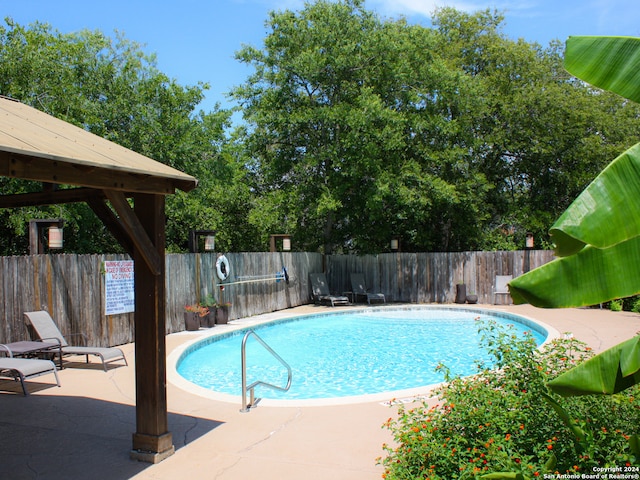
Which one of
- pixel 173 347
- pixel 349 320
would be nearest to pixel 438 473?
pixel 173 347

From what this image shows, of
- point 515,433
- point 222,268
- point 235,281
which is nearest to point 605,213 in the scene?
point 515,433

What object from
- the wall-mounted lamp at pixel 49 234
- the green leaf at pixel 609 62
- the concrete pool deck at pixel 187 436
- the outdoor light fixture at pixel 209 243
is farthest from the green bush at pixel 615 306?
the green leaf at pixel 609 62

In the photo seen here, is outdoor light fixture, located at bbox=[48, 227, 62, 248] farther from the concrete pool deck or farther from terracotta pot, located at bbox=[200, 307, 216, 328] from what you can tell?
terracotta pot, located at bbox=[200, 307, 216, 328]

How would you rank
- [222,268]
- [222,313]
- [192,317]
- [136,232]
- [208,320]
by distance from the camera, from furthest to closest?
[222,268] → [222,313] → [208,320] → [192,317] → [136,232]

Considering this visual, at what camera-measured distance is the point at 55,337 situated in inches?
328

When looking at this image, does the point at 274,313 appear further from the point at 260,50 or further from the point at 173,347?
the point at 260,50

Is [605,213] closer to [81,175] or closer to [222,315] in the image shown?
[81,175]

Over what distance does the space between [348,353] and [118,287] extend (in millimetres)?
4871

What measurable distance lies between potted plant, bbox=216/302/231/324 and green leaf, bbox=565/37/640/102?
1193cm

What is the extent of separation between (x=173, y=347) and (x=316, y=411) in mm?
4923

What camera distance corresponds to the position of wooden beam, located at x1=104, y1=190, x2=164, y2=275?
174 inches

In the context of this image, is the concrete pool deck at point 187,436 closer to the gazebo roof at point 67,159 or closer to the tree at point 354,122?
the gazebo roof at point 67,159

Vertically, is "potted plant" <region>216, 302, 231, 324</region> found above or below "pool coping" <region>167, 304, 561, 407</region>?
above

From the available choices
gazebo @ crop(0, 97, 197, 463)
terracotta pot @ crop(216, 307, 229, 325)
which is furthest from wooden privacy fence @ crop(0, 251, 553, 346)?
gazebo @ crop(0, 97, 197, 463)
